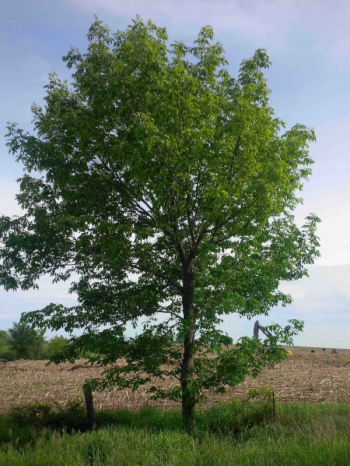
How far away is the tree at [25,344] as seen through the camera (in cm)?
3547

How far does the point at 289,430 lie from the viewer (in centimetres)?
1080

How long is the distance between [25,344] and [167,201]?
30.4 metres

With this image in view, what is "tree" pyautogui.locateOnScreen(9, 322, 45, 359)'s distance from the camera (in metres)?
35.5

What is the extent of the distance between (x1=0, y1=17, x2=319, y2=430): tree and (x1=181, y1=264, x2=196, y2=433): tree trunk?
1.6 inches

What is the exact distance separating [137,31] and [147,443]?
12295 millimetres

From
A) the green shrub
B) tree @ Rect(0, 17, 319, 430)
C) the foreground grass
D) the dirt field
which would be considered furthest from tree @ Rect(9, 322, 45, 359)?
the green shrub

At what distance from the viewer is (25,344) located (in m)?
36.1

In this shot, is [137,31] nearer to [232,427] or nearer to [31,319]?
[31,319]

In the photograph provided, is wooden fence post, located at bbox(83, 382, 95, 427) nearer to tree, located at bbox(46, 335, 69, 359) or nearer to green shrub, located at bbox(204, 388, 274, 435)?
green shrub, located at bbox(204, 388, 274, 435)

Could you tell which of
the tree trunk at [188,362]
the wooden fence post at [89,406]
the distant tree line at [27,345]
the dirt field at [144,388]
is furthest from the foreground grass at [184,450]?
the distant tree line at [27,345]

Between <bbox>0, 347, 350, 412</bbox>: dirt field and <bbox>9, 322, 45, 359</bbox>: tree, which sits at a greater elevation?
<bbox>9, 322, 45, 359</bbox>: tree

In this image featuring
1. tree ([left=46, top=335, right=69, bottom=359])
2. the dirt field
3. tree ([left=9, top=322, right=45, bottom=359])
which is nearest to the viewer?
the dirt field

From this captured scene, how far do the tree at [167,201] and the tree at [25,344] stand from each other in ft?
79.6

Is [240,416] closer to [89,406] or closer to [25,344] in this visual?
[89,406]
